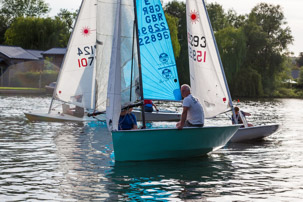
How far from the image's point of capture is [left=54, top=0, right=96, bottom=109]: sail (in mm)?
23156

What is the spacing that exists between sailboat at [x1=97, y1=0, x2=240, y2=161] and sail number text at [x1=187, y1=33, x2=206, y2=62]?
5.81ft

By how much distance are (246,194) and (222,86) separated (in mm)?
6273

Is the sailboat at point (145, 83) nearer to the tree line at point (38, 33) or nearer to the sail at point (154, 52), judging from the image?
the sail at point (154, 52)

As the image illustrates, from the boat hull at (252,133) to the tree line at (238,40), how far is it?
43.9 m

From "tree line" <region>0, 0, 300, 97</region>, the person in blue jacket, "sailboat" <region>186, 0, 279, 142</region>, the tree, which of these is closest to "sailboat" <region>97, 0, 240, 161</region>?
the person in blue jacket

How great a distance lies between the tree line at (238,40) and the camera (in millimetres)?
64875

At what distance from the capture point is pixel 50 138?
18.6 metres

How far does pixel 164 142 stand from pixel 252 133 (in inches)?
241

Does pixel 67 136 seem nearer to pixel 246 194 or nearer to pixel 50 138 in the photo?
pixel 50 138

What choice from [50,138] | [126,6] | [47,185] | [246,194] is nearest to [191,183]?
[246,194]

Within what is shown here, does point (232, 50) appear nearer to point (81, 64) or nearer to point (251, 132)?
point (81, 64)

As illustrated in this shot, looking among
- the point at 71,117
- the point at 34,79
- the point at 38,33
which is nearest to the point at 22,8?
the point at 38,33

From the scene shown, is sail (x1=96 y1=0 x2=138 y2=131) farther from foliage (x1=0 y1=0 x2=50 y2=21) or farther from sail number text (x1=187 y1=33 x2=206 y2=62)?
foliage (x1=0 y1=0 x2=50 y2=21)

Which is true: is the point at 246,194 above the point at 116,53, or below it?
below
